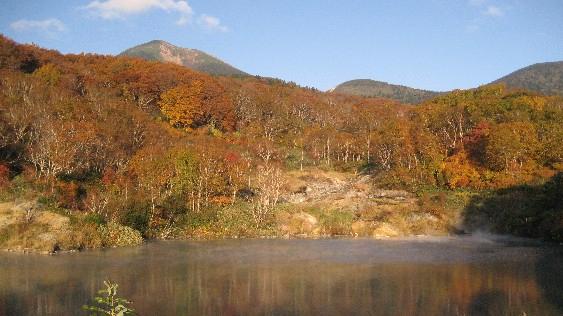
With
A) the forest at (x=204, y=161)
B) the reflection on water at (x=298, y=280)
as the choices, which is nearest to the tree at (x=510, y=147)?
the forest at (x=204, y=161)

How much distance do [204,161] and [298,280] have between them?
26615 millimetres

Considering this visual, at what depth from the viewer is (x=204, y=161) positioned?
50.2 metres

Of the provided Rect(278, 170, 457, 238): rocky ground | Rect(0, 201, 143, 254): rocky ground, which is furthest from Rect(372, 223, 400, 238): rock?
Rect(0, 201, 143, 254): rocky ground

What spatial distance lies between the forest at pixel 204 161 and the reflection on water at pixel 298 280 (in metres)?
7.06

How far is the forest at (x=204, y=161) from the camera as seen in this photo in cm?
4288

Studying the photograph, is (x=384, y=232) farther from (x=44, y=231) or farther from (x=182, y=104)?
(x=182, y=104)

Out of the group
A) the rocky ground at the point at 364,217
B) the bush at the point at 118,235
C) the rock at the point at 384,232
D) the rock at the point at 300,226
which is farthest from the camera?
the rocky ground at the point at 364,217

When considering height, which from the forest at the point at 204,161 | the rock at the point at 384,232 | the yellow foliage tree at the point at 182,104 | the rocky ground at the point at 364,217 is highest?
the yellow foliage tree at the point at 182,104

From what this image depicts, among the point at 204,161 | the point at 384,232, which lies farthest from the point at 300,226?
the point at 204,161

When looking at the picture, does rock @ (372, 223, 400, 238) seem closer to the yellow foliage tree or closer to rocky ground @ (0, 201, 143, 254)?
rocky ground @ (0, 201, 143, 254)

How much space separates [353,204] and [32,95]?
38867mm

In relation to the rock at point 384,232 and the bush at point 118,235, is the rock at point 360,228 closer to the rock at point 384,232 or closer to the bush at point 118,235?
the rock at point 384,232

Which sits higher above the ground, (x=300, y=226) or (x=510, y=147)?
(x=510, y=147)

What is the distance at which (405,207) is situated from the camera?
5131cm
